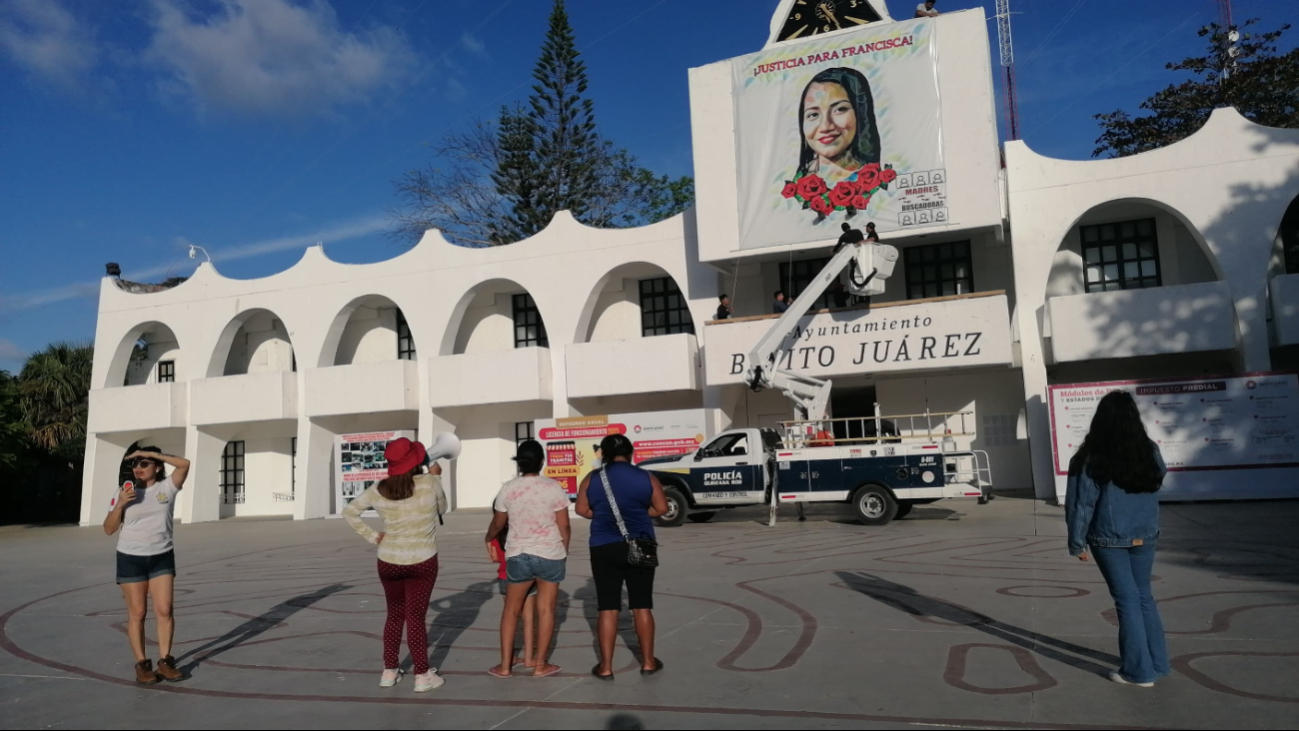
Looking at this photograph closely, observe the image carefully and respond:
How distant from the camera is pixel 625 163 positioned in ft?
148

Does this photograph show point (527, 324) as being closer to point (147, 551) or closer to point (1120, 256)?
point (1120, 256)

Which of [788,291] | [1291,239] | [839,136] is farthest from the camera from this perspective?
[788,291]

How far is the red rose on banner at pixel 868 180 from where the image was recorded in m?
22.6

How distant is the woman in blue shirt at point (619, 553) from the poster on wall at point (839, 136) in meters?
16.9

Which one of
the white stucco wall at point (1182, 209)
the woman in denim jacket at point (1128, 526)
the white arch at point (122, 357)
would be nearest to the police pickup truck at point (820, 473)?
the white stucco wall at point (1182, 209)

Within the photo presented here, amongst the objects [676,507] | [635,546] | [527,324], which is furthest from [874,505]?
[527,324]

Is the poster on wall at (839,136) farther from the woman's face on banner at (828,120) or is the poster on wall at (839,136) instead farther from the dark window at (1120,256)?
the dark window at (1120,256)

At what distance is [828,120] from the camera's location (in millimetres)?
23031

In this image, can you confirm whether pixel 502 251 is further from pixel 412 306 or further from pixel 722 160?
pixel 722 160

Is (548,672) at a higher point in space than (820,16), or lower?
lower

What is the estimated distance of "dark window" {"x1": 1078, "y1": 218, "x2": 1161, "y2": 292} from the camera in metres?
24.4

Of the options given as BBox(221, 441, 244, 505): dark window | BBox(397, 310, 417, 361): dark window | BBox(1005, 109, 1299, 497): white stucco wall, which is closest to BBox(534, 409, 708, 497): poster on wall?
BBox(1005, 109, 1299, 497): white stucco wall

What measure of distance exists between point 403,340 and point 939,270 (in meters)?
16.9

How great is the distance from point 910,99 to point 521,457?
1814cm
